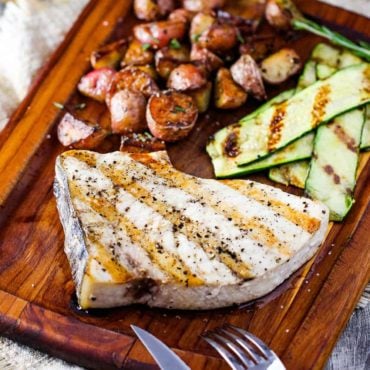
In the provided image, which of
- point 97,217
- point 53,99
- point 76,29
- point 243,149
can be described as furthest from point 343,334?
point 76,29

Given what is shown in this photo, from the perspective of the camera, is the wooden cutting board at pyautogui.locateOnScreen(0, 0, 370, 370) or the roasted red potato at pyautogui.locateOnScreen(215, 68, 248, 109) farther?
the roasted red potato at pyautogui.locateOnScreen(215, 68, 248, 109)

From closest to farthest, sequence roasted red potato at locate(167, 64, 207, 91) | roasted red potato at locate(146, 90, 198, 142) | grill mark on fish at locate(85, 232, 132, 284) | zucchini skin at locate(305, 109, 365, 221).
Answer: grill mark on fish at locate(85, 232, 132, 284), zucchini skin at locate(305, 109, 365, 221), roasted red potato at locate(146, 90, 198, 142), roasted red potato at locate(167, 64, 207, 91)

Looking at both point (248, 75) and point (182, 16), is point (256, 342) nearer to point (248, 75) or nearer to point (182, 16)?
point (248, 75)

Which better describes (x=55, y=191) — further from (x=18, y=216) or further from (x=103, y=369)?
(x=103, y=369)

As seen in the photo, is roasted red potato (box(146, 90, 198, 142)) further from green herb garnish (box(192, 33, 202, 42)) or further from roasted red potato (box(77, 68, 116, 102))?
green herb garnish (box(192, 33, 202, 42))

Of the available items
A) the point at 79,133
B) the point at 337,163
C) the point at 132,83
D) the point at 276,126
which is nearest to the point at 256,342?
the point at 337,163

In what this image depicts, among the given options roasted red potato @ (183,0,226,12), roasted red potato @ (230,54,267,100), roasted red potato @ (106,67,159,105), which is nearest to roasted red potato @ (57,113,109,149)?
roasted red potato @ (106,67,159,105)

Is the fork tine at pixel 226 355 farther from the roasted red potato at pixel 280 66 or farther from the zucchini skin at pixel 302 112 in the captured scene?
the roasted red potato at pixel 280 66
